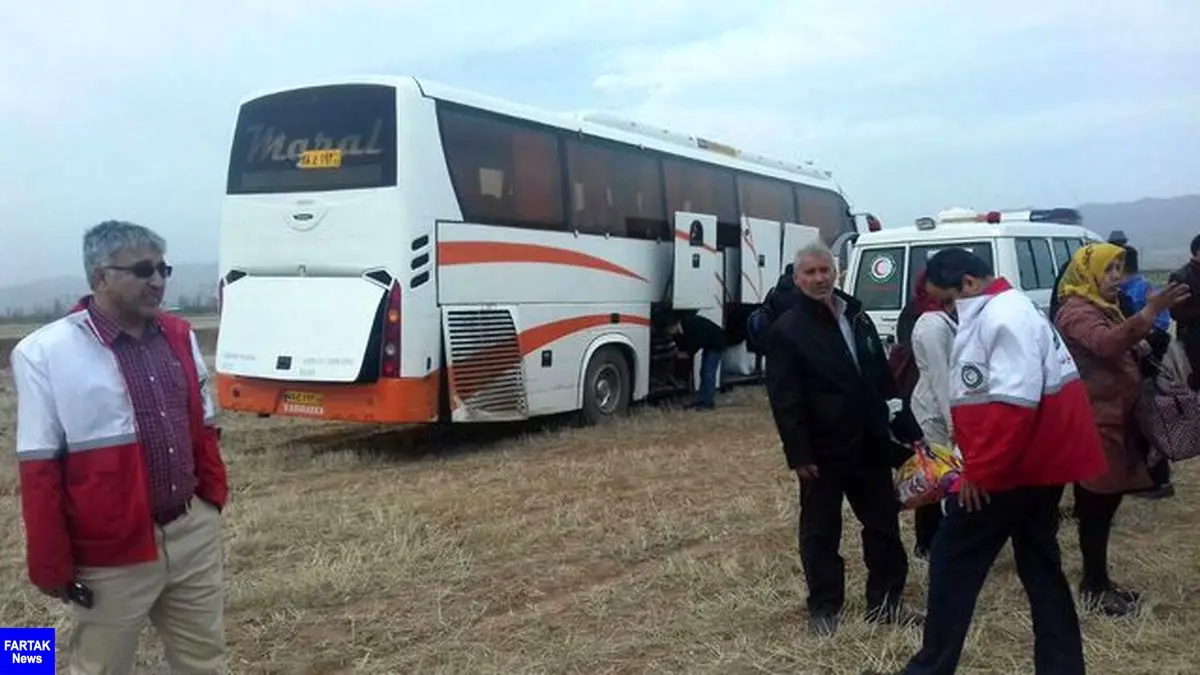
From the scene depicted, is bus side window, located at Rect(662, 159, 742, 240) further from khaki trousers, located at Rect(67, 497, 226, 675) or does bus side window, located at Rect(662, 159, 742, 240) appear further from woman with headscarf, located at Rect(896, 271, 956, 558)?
khaki trousers, located at Rect(67, 497, 226, 675)

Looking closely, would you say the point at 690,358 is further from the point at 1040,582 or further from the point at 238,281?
the point at 1040,582

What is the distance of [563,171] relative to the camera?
→ 433 inches

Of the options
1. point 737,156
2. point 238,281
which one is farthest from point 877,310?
point 238,281

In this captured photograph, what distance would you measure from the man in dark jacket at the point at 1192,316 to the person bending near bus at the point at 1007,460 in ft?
10.3

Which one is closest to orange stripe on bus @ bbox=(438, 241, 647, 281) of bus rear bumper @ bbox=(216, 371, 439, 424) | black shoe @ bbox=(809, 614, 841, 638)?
bus rear bumper @ bbox=(216, 371, 439, 424)

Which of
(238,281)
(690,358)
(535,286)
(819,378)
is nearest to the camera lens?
(819,378)

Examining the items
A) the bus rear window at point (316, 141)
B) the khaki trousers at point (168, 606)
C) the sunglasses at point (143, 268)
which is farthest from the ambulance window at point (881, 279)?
the sunglasses at point (143, 268)

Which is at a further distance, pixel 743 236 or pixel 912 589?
pixel 743 236

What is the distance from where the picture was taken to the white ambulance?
990cm

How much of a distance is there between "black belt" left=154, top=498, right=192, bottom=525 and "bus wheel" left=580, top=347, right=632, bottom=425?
25.7 feet

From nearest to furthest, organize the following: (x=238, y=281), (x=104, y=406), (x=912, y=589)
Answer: (x=104, y=406), (x=912, y=589), (x=238, y=281)

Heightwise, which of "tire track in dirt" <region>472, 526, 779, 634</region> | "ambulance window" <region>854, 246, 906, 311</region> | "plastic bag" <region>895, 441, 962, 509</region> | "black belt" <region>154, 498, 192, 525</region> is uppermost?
"ambulance window" <region>854, 246, 906, 311</region>

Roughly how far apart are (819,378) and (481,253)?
5.75m

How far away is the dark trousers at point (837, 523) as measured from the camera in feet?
15.4
